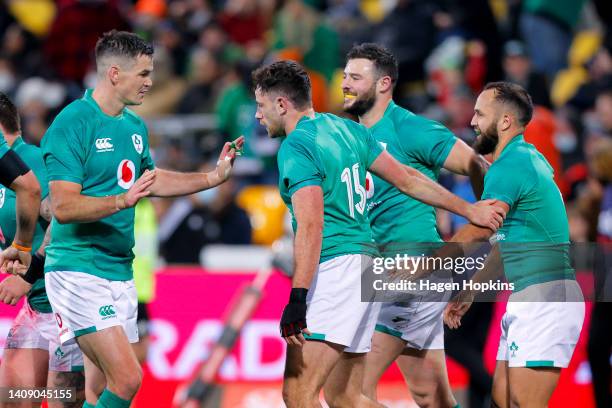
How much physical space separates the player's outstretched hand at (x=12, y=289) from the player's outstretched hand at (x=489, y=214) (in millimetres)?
3048

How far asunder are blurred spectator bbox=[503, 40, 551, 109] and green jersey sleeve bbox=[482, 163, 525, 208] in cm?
637

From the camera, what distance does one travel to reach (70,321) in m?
7.50

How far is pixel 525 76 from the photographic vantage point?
14031mm

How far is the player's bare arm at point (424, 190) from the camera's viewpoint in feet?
24.6

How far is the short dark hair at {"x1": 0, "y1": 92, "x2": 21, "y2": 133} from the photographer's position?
7910 millimetres

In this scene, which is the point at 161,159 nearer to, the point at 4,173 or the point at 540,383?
the point at 4,173

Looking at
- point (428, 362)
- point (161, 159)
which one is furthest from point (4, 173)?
point (161, 159)

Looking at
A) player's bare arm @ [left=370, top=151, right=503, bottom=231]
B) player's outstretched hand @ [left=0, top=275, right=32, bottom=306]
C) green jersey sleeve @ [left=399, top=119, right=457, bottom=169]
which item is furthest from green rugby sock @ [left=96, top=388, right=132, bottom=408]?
green jersey sleeve @ [left=399, top=119, right=457, bottom=169]

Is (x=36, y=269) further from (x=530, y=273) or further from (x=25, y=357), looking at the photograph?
(x=530, y=273)

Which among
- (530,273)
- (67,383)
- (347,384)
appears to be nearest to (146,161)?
(67,383)

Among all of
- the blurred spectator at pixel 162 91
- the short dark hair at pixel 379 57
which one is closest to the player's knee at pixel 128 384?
the short dark hair at pixel 379 57

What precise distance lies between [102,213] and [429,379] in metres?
2.76

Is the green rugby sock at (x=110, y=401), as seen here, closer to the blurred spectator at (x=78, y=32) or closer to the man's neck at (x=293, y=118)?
the man's neck at (x=293, y=118)

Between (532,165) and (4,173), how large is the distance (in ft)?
11.1
